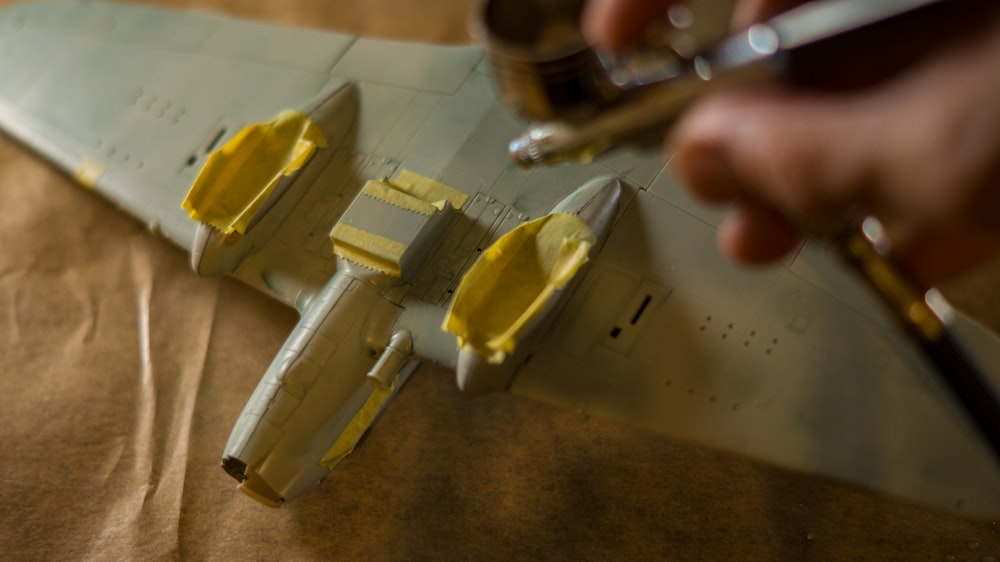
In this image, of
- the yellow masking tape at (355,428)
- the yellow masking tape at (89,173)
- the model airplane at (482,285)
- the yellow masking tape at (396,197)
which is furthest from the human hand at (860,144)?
the yellow masking tape at (89,173)

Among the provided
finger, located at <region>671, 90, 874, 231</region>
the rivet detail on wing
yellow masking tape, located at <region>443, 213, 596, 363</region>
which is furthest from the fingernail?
the rivet detail on wing

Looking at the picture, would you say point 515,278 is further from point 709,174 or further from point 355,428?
point 709,174

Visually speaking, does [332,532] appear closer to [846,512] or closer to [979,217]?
[846,512]

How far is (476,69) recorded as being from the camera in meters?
2.95

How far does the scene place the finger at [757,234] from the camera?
5.77ft

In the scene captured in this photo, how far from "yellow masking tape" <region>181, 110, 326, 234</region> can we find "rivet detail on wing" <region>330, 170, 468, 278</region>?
0.36 m

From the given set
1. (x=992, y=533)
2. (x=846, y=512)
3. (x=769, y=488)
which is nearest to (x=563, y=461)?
(x=769, y=488)

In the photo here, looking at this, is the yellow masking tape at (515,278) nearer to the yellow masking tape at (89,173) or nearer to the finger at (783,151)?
the finger at (783,151)

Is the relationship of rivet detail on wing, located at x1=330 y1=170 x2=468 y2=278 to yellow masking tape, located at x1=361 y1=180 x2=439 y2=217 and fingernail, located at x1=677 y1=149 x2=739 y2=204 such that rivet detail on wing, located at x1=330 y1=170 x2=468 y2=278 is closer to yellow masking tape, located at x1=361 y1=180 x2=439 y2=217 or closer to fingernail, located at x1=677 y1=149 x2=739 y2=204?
yellow masking tape, located at x1=361 y1=180 x2=439 y2=217

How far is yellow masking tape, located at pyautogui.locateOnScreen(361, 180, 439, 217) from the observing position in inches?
101

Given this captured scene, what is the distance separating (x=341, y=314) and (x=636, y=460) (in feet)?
3.90

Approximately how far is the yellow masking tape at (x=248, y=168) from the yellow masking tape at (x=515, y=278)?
35.3 inches

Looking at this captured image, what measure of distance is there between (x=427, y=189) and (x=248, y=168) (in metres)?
0.68

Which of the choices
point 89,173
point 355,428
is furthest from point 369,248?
point 89,173
